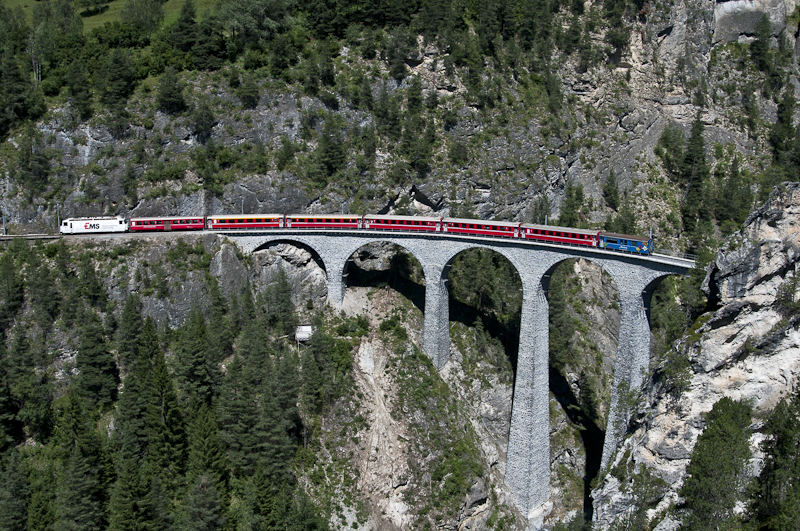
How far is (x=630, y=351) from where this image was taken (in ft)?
191

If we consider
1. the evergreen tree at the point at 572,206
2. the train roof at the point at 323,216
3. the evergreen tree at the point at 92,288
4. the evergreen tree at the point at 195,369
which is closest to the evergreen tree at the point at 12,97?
the evergreen tree at the point at 92,288

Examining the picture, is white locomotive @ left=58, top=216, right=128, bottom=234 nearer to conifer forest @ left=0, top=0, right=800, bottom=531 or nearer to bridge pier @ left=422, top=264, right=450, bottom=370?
conifer forest @ left=0, top=0, right=800, bottom=531

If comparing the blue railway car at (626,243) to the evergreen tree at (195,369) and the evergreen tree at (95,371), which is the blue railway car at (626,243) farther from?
the evergreen tree at (95,371)

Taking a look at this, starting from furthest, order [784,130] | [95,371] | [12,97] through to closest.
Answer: [784,130] < [12,97] < [95,371]

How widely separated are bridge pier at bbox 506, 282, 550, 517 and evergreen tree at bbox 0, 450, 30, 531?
147 feet

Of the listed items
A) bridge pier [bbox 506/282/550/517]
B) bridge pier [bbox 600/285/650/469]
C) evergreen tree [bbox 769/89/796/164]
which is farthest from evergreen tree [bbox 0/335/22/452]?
evergreen tree [bbox 769/89/796/164]

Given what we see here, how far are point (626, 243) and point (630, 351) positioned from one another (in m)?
9.72

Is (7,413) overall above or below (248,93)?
below

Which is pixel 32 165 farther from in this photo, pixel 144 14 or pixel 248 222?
pixel 144 14

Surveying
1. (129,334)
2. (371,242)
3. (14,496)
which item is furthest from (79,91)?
(14,496)

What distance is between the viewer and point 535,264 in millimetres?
63938

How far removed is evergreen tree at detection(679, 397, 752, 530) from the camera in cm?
3569

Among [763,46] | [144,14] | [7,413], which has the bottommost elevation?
[7,413]

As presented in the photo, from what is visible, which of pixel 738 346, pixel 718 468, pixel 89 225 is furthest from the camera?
pixel 89 225
